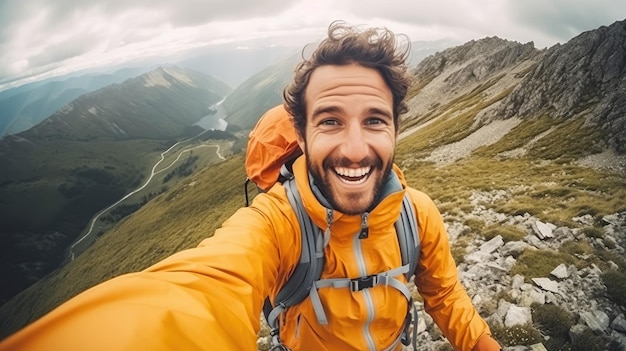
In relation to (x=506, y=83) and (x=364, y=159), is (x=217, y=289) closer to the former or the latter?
(x=364, y=159)

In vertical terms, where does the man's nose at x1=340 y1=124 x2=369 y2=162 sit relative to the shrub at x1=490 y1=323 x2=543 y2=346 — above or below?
above

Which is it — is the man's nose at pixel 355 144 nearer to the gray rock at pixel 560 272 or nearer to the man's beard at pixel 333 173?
the man's beard at pixel 333 173

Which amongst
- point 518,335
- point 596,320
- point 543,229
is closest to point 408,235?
point 518,335

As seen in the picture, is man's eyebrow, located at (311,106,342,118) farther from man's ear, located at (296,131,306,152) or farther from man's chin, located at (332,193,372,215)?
man's chin, located at (332,193,372,215)

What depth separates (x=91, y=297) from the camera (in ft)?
4.39

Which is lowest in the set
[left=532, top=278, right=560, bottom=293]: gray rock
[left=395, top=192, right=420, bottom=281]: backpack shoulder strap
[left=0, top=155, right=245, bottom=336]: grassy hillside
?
[left=0, top=155, right=245, bottom=336]: grassy hillside

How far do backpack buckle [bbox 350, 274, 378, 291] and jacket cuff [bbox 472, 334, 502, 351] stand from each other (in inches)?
56.1

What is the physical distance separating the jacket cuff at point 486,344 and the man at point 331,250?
1 cm

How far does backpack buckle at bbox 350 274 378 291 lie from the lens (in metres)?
2.97

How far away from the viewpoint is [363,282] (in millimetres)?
2982

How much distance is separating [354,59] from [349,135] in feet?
3.17

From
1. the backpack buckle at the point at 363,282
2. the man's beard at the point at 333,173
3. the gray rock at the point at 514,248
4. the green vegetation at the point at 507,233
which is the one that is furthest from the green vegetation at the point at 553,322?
the man's beard at the point at 333,173

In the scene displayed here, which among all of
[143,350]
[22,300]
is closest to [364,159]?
[143,350]

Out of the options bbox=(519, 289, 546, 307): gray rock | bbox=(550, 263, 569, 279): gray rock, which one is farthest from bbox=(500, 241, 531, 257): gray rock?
bbox=(519, 289, 546, 307): gray rock
